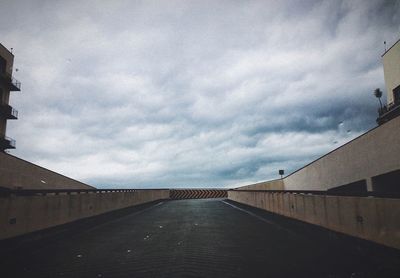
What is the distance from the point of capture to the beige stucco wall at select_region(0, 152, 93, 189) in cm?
2773

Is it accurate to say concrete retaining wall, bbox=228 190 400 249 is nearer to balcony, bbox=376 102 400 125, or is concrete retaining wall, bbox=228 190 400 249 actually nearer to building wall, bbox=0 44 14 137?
balcony, bbox=376 102 400 125

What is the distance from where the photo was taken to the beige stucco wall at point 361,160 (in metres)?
21.5

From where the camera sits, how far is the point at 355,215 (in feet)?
26.2

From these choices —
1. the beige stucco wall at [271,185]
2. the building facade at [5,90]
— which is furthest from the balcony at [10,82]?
the beige stucco wall at [271,185]

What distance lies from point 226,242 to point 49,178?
30230 millimetres

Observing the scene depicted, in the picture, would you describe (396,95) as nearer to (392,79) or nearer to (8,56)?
(392,79)

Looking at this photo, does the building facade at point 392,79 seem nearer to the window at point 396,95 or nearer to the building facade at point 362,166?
the window at point 396,95

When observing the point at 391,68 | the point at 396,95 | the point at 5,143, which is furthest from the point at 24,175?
the point at 391,68

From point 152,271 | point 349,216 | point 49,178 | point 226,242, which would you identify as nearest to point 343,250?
point 349,216

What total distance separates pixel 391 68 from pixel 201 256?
5020cm

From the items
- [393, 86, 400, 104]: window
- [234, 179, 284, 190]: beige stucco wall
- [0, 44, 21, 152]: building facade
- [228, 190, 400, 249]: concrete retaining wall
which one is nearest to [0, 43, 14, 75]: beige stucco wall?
[0, 44, 21, 152]: building facade

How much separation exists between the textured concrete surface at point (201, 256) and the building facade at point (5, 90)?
42548 mm

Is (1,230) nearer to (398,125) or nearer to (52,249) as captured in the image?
(52,249)

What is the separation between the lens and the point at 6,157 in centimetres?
2788
